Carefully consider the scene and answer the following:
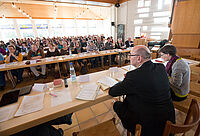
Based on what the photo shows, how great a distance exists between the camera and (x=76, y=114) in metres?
2.13

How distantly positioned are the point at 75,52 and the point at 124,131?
149 inches

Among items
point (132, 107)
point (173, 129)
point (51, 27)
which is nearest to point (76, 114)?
point (132, 107)

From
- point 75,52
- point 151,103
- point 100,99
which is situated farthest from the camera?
point 75,52

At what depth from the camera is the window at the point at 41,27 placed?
1233 centimetres

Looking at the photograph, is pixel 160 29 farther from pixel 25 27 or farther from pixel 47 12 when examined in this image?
pixel 25 27

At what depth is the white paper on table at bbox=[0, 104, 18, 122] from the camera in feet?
3.29

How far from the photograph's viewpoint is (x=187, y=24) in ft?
13.6

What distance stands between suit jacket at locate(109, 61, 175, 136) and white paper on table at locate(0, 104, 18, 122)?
1265mm

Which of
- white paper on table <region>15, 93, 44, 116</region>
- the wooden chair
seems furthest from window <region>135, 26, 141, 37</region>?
white paper on table <region>15, 93, 44, 116</region>

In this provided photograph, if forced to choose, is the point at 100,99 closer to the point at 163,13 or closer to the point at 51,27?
the point at 163,13

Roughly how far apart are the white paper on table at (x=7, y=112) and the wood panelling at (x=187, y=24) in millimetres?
5970

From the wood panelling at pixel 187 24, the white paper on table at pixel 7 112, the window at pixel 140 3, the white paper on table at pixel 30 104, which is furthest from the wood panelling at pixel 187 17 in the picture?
the white paper on table at pixel 7 112

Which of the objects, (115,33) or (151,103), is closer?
(151,103)

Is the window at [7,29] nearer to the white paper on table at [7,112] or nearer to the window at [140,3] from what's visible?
the window at [140,3]
